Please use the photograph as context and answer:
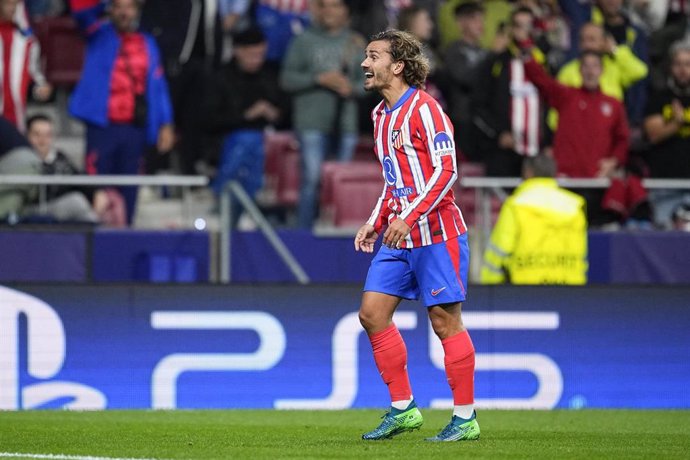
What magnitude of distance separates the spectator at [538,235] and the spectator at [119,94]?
3461 mm

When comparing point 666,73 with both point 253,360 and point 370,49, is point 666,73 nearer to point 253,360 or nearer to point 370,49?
point 253,360

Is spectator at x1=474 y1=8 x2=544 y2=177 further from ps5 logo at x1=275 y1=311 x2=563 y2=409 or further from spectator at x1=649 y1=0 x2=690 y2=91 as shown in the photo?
ps5 logo at x1=275 y1=311 x2=563 y2=409

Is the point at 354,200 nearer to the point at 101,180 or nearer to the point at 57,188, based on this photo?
the point at 101,180

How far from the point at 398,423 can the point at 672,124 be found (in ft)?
23.3

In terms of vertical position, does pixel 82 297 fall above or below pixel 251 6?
below

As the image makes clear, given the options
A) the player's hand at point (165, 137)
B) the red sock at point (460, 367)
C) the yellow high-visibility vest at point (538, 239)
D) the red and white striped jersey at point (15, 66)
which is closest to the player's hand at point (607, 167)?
the yellow high-visibility vest at point (538, 239)

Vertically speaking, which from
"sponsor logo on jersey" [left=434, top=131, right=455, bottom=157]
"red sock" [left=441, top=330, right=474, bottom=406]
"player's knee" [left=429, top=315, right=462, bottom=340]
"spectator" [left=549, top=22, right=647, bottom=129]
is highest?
"spectator" [left=549, top=22, right=647, bottom=129]

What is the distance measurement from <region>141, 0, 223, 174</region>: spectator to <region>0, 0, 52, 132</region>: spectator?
51.8 inches

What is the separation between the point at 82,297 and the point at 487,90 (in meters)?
4.82

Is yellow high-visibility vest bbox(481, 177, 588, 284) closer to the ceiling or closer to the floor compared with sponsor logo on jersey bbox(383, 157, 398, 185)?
closer to the floor

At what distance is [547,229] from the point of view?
11.7 m

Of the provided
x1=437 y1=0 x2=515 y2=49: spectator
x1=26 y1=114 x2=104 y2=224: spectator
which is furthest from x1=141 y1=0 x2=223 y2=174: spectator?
x1=437 y1=0 x2=515 y2=49: spectator

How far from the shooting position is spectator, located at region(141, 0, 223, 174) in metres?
14.5

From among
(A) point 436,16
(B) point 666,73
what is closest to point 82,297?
(A) point 436,16
